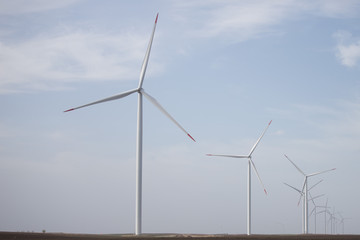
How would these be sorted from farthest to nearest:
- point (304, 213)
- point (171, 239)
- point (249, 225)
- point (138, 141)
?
point (304, 213) → point (249, 225) → point (138, 141) → point (171, 239)

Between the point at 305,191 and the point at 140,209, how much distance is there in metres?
75.0

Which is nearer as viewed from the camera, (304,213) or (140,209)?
(140,209)

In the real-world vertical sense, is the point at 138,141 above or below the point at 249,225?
above

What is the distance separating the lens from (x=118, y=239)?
207 ft

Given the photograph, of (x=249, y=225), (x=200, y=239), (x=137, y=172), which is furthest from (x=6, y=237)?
(x=249, y=225)

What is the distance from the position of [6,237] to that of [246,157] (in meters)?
58.2

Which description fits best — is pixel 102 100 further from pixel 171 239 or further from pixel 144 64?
pixel 171 239

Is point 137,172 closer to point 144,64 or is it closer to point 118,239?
point 118,239

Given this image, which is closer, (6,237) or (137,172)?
(6,237)

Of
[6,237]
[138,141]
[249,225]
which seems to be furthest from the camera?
[249,225]

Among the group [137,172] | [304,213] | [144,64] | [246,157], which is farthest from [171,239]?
[304,213]

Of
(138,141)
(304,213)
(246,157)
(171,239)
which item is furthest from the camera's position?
(304,213)

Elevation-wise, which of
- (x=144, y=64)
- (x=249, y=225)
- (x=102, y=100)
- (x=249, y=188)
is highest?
(x=144, y=64)

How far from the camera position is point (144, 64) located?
236ft
